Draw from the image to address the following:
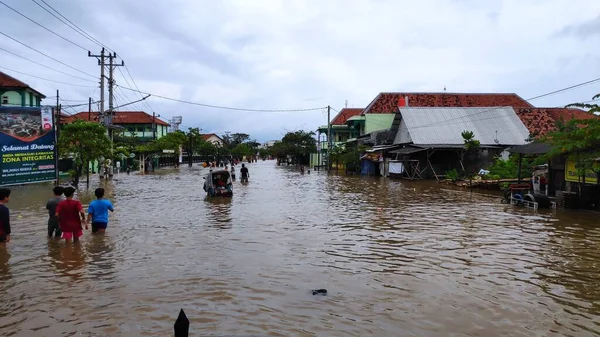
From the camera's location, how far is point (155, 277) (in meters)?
7.64

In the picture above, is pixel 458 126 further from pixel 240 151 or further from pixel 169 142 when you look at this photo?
pixel 240 151

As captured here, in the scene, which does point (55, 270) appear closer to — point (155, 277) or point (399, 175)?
point (155, 277)

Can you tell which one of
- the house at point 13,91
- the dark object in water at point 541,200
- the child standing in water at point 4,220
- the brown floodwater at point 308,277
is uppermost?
the house at point 13,91

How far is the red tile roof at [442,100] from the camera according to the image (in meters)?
57.4

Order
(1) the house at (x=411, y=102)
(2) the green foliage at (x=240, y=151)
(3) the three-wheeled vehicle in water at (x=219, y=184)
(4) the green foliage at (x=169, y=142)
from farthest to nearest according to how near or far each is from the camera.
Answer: (2) the green foliage at (x=240, y=151), (4) the green foliage at (x=169, y=142), (1) the house at (x=411, y=102), (3) the three-wheeled vehicle in water at (x=219, y=184)

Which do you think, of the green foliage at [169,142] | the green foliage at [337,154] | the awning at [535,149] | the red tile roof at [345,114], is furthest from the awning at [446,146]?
the red tile roof at [345,114]

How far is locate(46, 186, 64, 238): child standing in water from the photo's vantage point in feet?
32.2

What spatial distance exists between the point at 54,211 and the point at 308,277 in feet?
20.5

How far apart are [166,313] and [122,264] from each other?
9.84 feet

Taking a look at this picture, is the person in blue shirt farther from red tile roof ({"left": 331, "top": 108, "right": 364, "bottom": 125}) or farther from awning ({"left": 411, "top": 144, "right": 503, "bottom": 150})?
red tile roof ({"left": 331, "top": 108, "right": 364, "bottom": 125})

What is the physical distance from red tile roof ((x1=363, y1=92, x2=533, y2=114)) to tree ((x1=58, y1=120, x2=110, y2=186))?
36610mm

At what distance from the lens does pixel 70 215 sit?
9.49 meters

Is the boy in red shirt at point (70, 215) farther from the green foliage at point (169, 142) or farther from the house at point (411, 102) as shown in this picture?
the green foliage at point (169, 142)

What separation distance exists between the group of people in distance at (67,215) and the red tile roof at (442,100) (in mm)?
49004
